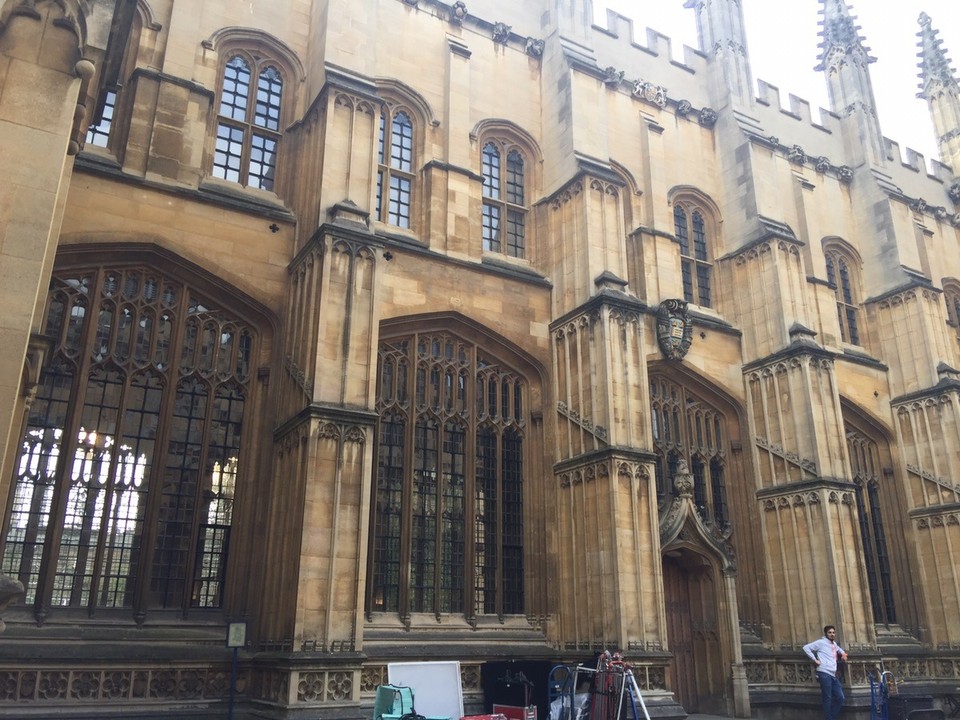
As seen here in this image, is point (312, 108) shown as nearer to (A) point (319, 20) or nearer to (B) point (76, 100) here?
(A) point (319, 20)

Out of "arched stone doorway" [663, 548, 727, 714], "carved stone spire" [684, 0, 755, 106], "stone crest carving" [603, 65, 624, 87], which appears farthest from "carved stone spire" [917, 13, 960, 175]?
"arched stone doorway" [663, 548, 727, 714]

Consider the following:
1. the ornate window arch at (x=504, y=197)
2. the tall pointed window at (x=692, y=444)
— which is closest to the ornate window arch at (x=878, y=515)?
the tall pointed window at (x=692, y=444)

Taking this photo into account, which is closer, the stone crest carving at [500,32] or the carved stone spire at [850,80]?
the stone crest carving at [500,32]

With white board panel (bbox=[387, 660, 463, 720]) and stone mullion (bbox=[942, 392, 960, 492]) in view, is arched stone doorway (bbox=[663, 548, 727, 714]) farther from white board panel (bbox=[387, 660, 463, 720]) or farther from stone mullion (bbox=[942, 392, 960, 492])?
stone mullion (bbox=[942, 392, 960, 492])

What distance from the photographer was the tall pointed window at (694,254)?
792 inches

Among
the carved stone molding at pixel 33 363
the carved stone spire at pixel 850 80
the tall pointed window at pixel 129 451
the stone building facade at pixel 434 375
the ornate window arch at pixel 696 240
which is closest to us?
the carved stone molding at pixel 33 363

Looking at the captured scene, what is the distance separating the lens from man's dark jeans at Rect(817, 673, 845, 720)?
1336 centimetres

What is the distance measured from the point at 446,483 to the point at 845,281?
14.8 meters

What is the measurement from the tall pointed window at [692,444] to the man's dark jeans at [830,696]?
4.58 metres

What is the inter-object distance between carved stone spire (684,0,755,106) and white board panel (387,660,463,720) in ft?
57.0

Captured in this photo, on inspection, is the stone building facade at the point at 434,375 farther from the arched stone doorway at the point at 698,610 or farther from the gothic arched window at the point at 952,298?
the gothic arched window at the point at 952,298

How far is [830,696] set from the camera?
13.4m

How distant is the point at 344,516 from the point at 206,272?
189 inches

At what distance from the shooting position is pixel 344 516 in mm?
11602
